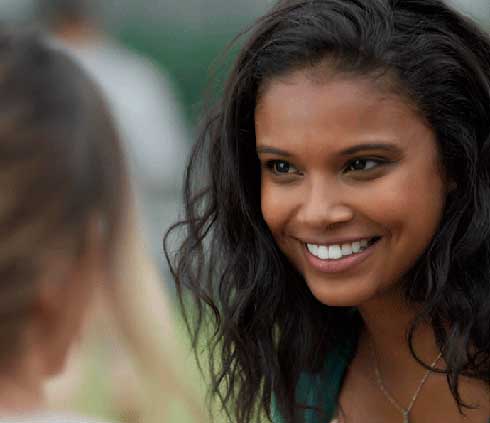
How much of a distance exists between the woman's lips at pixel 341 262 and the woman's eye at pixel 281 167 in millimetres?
225

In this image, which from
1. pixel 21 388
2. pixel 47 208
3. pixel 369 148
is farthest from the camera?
pixel 369 148

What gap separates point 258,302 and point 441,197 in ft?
2.19

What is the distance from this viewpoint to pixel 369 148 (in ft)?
9.48

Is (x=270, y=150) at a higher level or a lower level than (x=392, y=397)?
higher

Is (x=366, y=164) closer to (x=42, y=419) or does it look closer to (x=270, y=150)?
(x=270, y=150)

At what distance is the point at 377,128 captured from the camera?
2.89 meters

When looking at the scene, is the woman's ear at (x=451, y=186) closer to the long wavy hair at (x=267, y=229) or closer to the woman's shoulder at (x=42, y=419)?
the long wavy hair at (x=267, y=229)

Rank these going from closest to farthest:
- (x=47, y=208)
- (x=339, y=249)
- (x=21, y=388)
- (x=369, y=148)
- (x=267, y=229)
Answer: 1. (x=47, y=208)
2. (x=21, y=388)
3. (x=369, y=148)
4. (x=339, y=249)
5. (x=267, y=229)

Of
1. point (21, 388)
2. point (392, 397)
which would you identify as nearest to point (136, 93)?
point (392, 397)

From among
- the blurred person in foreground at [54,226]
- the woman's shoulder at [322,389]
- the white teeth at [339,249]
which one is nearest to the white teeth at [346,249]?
the white teeth at [339,249]

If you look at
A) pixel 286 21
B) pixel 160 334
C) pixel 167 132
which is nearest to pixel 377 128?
pixel 286 21

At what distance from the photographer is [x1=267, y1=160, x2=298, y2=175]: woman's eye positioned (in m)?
3.02

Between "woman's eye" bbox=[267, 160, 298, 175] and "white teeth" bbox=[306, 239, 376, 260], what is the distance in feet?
0.66

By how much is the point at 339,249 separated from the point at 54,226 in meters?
1.21
